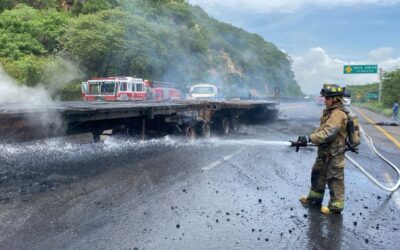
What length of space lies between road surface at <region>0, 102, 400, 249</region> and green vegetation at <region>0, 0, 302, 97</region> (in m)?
15.4

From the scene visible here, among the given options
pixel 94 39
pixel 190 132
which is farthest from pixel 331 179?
pixel 94 39

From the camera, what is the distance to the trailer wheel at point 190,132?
13420 mm

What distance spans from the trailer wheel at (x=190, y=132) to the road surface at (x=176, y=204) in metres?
3.27

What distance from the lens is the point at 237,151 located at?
11.3 m

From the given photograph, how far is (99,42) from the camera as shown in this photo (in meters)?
30.5

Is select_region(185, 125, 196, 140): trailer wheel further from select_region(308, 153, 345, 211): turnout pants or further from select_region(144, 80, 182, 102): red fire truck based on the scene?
select_region(144, 80, 182, 102): red fire truck

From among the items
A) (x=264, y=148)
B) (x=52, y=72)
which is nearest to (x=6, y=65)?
(x=52, y=72)

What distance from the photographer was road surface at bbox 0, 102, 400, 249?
4.48 meters

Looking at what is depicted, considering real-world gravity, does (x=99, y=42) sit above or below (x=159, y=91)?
above

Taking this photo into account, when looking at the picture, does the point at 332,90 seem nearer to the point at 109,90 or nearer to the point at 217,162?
the point at 217,162

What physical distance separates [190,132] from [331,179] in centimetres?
825

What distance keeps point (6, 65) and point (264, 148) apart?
17.2 m

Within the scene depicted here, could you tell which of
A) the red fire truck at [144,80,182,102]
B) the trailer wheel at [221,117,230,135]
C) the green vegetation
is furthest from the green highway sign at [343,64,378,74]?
the trailer wheel at [221,117,230,135]

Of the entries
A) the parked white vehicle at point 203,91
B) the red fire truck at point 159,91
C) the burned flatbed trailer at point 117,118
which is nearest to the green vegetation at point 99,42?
the red fire truck at point 159,91
